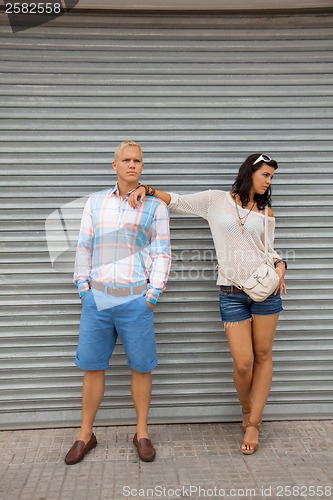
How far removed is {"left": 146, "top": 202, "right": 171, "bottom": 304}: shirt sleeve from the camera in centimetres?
335

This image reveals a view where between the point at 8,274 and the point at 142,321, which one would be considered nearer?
the point at 142,321

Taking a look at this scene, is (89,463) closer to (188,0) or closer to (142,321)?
(142,321)

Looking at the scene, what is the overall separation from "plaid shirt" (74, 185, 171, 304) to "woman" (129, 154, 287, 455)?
0.18 metres

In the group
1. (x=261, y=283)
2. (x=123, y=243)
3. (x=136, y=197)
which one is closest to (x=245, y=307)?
(x=261, y=283)

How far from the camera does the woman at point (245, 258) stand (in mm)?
3451

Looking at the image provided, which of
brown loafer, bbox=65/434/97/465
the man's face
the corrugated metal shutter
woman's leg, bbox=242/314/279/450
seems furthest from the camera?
the corrugated metal shutter

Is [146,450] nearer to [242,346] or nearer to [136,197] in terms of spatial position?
[242,346]

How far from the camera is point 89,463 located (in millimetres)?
3424

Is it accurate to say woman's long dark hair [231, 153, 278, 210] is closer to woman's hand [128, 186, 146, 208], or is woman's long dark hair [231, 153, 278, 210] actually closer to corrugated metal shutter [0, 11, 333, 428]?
corrugated metal shutter [0, 11, 333, 428]

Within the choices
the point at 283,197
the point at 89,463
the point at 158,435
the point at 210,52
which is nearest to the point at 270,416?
the point at 158,435

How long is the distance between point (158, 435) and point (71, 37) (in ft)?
10.8

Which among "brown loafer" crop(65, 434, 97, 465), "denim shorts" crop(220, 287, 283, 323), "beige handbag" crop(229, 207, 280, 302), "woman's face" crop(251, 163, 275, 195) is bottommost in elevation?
"brown loafer" crop(65, 434, 97, 465)

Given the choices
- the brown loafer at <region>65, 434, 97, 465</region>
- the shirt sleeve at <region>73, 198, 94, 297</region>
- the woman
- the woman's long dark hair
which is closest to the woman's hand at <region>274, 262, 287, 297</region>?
the woman

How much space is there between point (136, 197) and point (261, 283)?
3.56 feet
